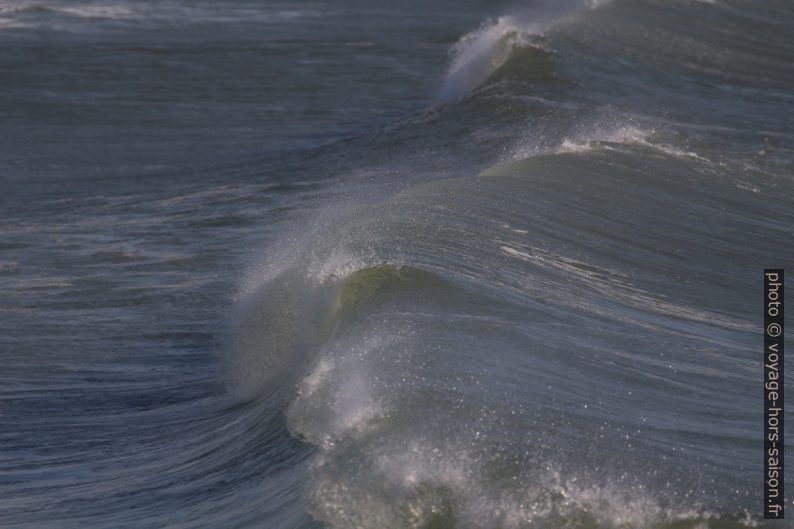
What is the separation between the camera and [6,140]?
1922cm

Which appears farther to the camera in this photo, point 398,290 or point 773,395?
point 398,290

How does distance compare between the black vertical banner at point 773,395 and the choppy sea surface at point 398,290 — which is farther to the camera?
the choppy sea surface at point 398,290

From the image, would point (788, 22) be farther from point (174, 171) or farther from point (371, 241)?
point (371, 241)

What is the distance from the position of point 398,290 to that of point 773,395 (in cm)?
225

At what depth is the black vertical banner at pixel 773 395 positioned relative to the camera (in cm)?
664

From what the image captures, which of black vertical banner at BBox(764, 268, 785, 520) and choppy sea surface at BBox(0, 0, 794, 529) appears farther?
choppy sea surface at BBox(0, 0, 794, 529)

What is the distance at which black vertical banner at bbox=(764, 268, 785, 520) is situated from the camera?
262 inches

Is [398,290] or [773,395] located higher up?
[398,290]

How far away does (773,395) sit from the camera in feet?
26.4

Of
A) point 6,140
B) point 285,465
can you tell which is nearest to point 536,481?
point 285,465

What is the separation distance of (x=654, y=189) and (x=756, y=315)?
3071 mm

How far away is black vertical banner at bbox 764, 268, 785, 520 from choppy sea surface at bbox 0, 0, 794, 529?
0.07 meters

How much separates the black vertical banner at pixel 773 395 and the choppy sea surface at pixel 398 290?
7 centimetres

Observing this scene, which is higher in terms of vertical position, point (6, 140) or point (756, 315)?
point (756, 315)
